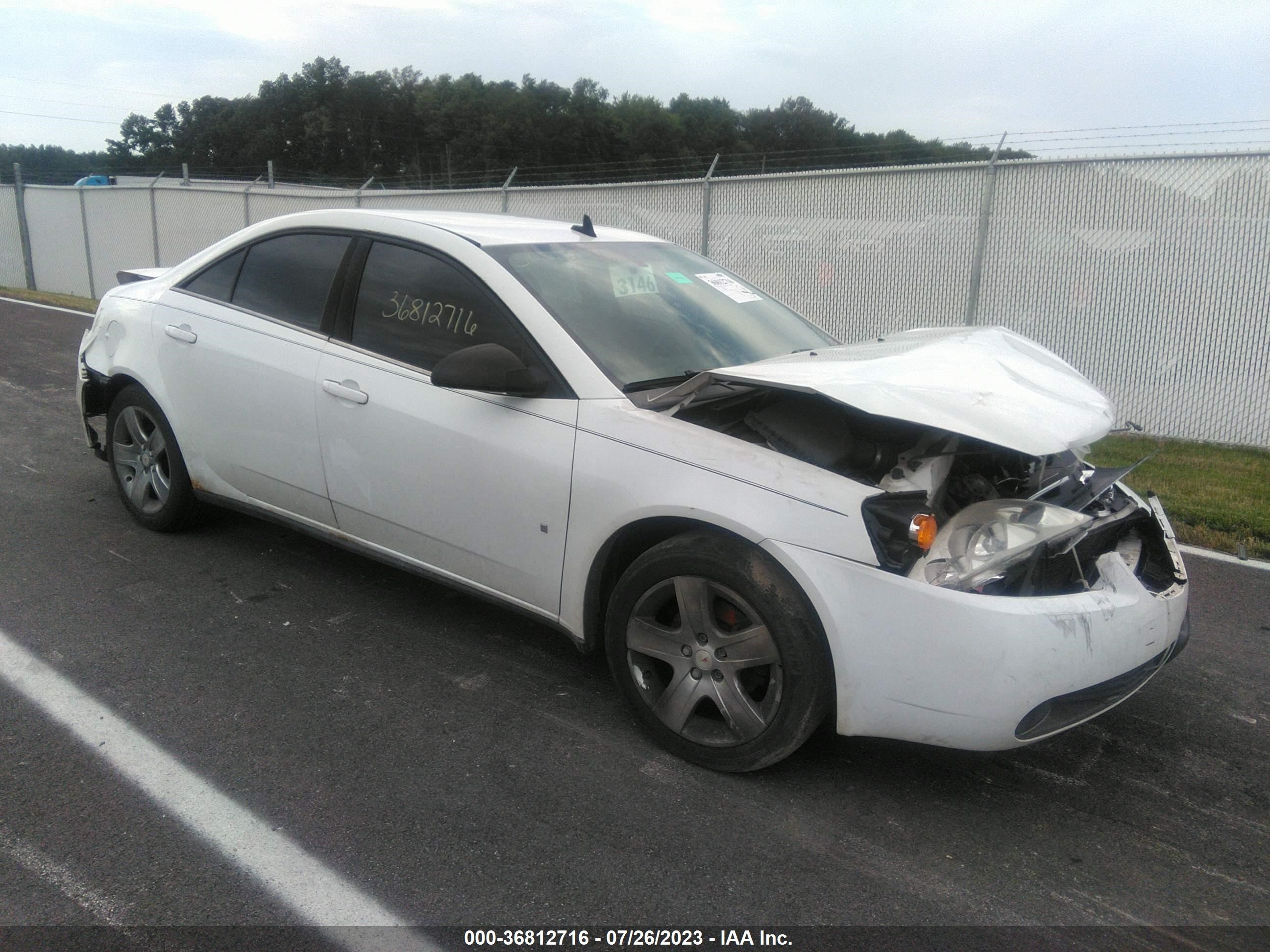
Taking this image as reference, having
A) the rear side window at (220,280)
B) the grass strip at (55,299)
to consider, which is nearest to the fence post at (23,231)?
the grass strip at (55,299)

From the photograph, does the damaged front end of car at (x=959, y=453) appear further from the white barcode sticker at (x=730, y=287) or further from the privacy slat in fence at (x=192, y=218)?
the privacy slat in fence at (x=192, y=218)

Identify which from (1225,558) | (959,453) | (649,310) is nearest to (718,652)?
(959,453)

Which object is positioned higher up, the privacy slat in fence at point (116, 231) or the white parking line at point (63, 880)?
the white parking line at point (63, 880)

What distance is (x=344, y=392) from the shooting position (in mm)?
3832

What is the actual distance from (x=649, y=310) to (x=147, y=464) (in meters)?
2.76

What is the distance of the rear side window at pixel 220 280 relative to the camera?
14.7 ft

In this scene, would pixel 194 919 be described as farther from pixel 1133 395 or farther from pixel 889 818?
pixel 1133 395

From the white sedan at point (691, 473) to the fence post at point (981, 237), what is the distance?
5.81m

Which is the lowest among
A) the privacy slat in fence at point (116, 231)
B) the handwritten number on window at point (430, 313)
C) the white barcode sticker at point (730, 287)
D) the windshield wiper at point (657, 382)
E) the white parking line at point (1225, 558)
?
the privacy slat in fence at point (116, 231)

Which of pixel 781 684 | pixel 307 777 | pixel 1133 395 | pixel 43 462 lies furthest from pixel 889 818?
pixel 1133 395

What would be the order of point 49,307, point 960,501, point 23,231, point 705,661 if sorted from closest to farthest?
point 705,661 → point 960,501 → point 49,307 → point 23,231

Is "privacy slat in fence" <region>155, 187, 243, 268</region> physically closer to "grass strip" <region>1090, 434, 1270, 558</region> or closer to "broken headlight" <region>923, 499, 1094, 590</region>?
"grass strip" <region>1090, 434, 1270, 558</region>

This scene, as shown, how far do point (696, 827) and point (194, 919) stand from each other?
1.30 metres

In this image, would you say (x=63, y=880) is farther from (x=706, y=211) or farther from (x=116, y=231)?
(x=116, y=231)
